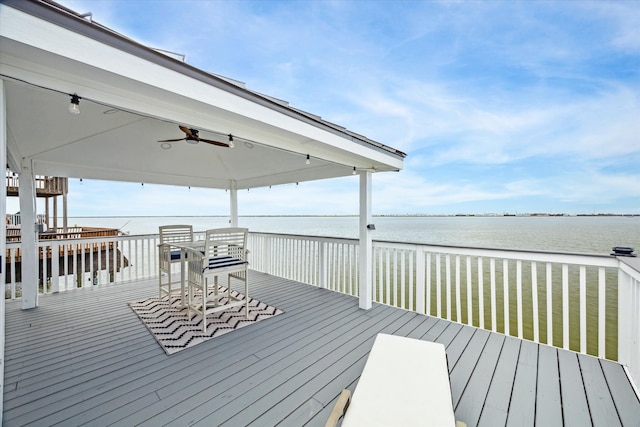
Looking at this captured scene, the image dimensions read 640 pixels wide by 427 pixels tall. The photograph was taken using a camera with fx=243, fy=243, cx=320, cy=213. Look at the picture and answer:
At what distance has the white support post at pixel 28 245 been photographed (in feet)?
11.3

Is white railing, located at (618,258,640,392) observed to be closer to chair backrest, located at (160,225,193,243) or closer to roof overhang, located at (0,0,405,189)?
roof overhang, located at (0,0,405,189)

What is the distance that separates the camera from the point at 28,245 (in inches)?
136

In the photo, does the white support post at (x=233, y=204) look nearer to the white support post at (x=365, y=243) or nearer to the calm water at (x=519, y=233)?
the calm water at (x=519, y=233)

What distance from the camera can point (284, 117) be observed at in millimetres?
2211

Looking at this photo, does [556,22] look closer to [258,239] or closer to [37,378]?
[258,239]

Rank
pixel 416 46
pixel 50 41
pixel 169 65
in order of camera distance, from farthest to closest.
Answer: pixel 416 46
pixel 169 65
pixel 50 41

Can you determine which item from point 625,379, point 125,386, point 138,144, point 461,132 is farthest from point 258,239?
point 461,132

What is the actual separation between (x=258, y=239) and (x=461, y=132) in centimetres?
1222

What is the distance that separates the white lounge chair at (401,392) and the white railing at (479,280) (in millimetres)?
1672

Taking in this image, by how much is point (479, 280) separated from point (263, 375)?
278 centimetres

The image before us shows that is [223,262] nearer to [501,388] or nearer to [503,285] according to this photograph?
[501,388]

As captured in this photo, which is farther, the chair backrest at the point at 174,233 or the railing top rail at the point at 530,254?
the chair backrest at the point at 174,233

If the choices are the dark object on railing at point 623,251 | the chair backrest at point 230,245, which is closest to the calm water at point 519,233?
the dark object on railing at point 623,251

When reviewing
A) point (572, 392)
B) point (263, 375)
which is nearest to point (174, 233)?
point (263, 375)
